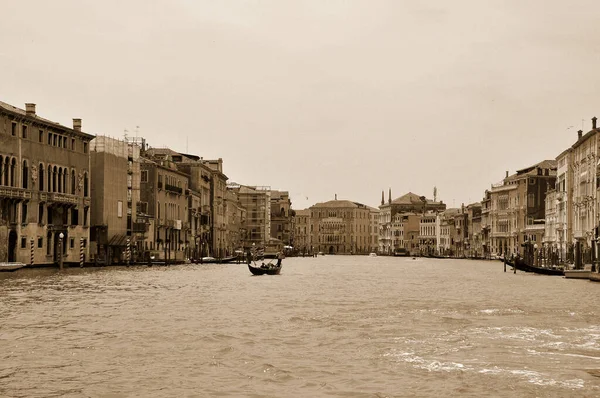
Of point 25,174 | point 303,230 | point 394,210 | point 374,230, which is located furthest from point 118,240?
point 374,230

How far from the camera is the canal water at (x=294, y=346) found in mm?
13312

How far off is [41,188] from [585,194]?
1291 inches

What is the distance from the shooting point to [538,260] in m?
65.6

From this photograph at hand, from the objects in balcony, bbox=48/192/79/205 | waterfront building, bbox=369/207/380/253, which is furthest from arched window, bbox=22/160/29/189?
waterfront building, bbox=369/207/380/253

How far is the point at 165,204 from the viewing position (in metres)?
77.2

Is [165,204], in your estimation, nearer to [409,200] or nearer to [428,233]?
[428,233]

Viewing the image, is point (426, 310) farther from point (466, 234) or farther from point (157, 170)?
point (466, 234)

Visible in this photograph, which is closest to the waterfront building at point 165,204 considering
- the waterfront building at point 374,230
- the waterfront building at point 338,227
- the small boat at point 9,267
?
the small boat at point 9,267

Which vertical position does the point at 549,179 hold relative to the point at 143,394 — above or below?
above

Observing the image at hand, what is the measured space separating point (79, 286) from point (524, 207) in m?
70.1

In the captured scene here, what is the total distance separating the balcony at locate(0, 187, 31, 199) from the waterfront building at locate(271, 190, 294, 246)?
96501 millimetres

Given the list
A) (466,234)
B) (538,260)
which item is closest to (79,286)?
(538,260)

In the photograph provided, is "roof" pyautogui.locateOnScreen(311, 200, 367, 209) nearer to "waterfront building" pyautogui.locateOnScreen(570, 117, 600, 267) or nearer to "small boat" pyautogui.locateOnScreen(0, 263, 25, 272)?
"waterfront building" pyautogui.locateOnScreen(570, 117, 600, 267)

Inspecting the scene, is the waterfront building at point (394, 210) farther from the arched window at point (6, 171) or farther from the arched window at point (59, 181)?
the arched window at point (6, 171)
